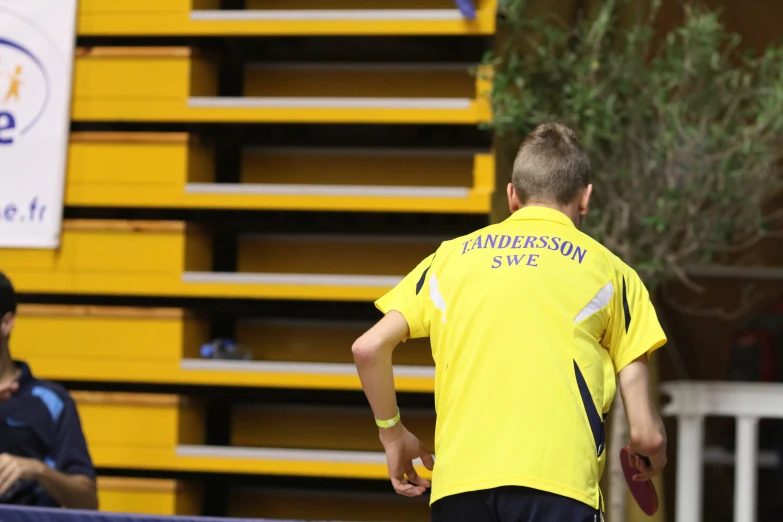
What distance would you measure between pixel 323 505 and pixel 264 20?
1973mm

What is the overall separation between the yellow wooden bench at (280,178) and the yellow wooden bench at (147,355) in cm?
46

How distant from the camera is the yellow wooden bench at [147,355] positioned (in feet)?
14.6

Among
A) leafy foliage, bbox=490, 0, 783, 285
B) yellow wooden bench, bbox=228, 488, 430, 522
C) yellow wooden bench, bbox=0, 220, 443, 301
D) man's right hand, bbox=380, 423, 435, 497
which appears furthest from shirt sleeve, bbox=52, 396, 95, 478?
leafy foliage, bbox=490, 0, 783, 285

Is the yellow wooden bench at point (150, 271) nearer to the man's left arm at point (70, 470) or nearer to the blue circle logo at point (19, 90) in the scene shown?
the blue circle logo at point (19, 90)

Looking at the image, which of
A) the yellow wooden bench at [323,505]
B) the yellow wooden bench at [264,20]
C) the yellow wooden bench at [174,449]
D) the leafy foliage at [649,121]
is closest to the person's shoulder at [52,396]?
the yellow wooden bench at [174,449]

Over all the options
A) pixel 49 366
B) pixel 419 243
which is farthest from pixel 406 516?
pixel 49 366

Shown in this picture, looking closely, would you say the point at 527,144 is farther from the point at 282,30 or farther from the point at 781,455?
the point at 781,455

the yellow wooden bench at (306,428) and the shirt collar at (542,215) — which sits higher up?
the shirt collar at (542,215)

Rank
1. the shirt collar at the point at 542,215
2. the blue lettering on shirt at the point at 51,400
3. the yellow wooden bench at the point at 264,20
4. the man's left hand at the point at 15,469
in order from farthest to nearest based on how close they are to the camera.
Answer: the yellow wooden bench at the point at 264,20 < the blue lettering on shirt at the point at 51,400 < the man's left hand at the point at 15,469 < the shirt collar at the point at 542,215

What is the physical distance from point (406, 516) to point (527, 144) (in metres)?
2.41

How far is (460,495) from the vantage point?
8.16 feet

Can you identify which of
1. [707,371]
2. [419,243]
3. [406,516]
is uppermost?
[419,243]

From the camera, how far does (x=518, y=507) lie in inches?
95.5

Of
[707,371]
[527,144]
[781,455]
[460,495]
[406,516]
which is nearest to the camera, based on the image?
[460,495]
